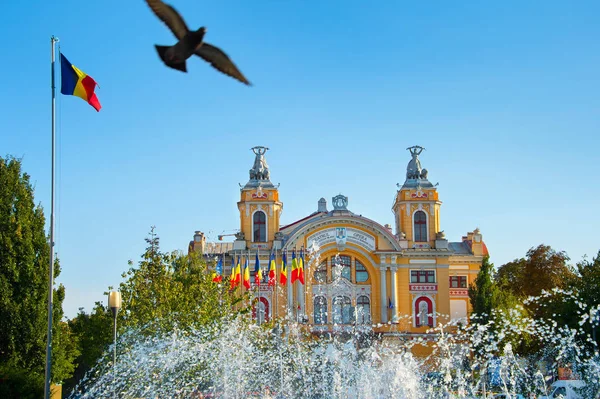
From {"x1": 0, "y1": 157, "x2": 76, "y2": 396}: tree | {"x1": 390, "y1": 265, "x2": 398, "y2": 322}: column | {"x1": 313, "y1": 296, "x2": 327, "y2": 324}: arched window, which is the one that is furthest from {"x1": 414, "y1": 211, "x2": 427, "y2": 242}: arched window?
{"x1": 0, "y1": 157, "x2": 76, "y2": 396}: tree

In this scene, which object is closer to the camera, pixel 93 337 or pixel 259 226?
pixel 93 337

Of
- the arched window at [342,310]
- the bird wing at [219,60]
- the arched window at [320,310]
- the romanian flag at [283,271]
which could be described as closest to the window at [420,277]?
the arched window at [342,310]

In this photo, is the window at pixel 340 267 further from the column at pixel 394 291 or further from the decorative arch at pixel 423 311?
the decorative arch at pixel 423 311

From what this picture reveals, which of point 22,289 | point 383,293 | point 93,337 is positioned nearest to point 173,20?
point 22,289

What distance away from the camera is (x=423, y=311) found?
60.2 metres

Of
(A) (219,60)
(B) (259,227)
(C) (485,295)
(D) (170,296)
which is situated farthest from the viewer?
(B) (259,227)

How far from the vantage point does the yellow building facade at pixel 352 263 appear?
59156 millimetres

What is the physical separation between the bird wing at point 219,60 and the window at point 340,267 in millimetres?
49604

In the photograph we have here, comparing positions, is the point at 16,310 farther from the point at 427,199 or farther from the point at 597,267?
the point at 427,199

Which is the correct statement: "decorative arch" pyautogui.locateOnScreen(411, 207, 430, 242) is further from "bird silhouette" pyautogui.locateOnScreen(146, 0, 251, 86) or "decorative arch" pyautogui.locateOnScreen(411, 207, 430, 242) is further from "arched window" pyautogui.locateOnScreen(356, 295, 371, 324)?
"bird silhouette" pyautogui.locateOnScreen(146, 0, 251, 86)

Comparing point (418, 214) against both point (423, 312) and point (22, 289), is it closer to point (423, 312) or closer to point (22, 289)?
point (423, 312)

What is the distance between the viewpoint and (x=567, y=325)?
42219 millimetres

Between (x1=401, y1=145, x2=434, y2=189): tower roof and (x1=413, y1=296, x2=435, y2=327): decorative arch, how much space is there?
8.25 metres

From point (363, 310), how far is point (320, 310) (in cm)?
299
